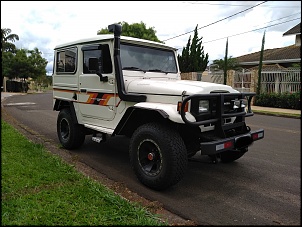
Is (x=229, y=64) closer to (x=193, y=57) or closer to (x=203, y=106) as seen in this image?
(x=193, y=57)

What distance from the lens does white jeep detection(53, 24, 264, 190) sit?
381cm

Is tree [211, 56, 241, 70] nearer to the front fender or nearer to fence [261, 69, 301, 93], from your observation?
fence [261, 69, 301, 93]

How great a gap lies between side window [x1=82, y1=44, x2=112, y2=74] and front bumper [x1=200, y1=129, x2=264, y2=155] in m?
2.15

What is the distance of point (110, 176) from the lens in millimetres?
4535

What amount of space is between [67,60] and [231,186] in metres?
4.08

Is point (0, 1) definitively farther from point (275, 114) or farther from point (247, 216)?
point (275, 114)

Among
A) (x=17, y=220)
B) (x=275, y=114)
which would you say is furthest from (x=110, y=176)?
(x=275, y=114)

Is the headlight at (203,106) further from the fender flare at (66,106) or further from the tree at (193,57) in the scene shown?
the tree at (193,57)

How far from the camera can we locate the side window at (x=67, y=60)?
19.0ft

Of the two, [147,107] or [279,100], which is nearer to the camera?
[147,107]

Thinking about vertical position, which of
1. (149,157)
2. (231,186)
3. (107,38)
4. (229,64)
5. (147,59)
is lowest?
(231,186)

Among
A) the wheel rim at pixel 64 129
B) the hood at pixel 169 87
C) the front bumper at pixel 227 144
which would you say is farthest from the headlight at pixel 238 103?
the wheel rim at pixel 64 129

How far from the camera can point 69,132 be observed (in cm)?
591

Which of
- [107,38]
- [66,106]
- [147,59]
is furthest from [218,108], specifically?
[66,106]
